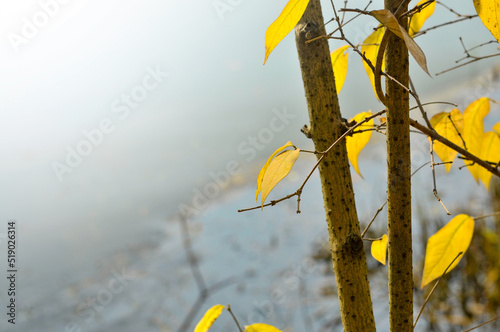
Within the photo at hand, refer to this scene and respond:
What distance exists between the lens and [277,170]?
318 mm

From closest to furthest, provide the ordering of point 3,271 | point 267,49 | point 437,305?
point 267,49 < point 437,305 < point 3,271

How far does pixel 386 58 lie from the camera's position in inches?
14.2

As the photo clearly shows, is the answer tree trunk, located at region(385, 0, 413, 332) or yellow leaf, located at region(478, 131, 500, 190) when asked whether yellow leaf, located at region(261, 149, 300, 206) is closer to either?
tree trunk, located at region(385, 0, 413, 332)

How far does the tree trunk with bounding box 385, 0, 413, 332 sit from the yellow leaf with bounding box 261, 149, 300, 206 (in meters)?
0.10

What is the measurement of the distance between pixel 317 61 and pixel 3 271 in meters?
2.33

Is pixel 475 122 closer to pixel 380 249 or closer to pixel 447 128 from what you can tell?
pixel 447 128

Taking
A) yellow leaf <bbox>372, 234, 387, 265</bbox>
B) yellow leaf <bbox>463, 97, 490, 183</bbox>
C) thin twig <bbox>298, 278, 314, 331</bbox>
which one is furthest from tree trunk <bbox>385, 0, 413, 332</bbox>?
thin twig <bbox>298, 278, 314, 331</bbox>

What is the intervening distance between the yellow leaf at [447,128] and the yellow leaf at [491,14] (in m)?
0.17

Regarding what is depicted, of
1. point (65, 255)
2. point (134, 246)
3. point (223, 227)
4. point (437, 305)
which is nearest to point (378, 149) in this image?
point (223, 227)

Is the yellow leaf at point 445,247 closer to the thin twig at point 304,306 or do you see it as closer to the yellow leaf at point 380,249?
the yellow leaf at point 380,249

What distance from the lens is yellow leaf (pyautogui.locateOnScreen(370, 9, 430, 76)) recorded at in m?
0.23

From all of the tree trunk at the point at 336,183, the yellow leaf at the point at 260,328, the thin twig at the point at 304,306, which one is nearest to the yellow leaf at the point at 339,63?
the tree trunk at the point at 336,183

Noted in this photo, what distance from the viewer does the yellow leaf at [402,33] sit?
0.23 meters

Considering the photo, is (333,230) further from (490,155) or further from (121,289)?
(121,289)
